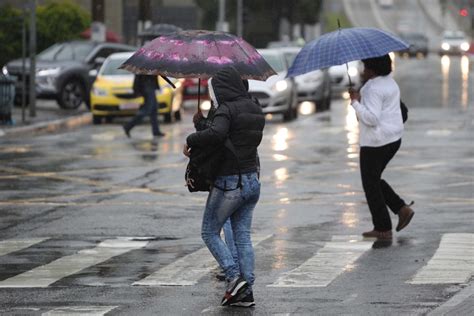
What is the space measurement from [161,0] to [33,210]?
6266 cm

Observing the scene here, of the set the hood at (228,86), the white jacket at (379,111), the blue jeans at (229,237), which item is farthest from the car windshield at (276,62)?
the hood at (228,86)

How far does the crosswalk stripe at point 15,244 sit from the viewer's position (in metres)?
13.9

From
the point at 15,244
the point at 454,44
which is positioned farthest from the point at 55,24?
the point at 454,44

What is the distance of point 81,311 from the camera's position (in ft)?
34.1

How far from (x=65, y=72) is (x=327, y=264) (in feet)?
85.2

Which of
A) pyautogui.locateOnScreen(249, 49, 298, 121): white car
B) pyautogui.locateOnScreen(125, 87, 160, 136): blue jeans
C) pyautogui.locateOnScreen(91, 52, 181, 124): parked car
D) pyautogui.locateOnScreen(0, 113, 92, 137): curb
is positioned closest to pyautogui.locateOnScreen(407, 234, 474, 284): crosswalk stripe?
pyautogui.locateOnScreen(125, 87, 160, 136): blue jeans

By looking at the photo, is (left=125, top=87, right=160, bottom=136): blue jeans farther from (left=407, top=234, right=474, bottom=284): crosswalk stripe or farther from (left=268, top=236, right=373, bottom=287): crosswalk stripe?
(left=407, top=234, right=474, bottom=284): crosswalk stripe

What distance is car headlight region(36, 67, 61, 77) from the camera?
124 ft

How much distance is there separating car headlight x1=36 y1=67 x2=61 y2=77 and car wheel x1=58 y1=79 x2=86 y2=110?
528 millimetres

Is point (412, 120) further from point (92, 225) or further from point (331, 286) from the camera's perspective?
point (331, 286)

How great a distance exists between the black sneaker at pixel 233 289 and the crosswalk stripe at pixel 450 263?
1.57 m

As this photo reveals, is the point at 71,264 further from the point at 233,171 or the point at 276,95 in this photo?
the point at 276,95

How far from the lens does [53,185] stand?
19844mm

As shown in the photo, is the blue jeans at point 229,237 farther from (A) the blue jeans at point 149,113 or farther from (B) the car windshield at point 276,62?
(B) the car windshield at point 276,62
